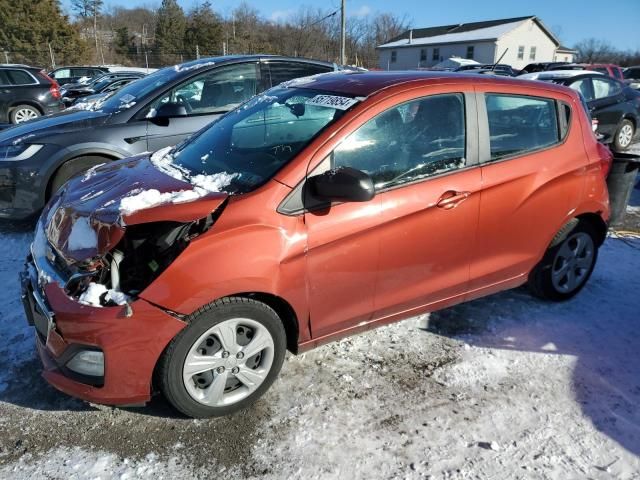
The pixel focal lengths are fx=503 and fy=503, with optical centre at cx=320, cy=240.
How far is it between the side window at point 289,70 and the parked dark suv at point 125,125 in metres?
0.01

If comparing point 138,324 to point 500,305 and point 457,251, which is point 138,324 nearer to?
point 457,251

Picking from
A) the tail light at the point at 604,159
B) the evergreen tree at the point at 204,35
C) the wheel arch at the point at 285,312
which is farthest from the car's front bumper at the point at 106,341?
the evergreen tree at the point at 204,35

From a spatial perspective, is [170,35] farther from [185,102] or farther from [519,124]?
[519,124]

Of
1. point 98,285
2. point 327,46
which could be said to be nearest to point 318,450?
point 98,285

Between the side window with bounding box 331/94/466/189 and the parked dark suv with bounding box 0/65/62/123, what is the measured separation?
1211 centimetres

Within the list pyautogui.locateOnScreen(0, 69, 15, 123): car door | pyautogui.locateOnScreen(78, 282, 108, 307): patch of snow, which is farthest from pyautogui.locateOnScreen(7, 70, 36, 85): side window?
pyautogui.locateOnScreen(78, 282, 108, 307): patch of snow

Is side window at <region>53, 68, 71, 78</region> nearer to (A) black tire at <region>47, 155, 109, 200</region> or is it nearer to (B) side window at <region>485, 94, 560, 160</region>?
(A) black tire at <region>47, 155, 109, 200</region>

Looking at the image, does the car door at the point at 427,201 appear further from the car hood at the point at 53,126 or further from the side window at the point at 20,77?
the side window at the point at 20,77

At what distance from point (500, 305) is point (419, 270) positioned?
1.28 m

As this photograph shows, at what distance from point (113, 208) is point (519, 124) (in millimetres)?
2621

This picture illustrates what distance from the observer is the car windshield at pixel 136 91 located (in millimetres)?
5265

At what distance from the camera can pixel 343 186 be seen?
8.23ft

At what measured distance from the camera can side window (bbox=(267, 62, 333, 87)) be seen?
5.74m

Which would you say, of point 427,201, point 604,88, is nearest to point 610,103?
point 604,88
